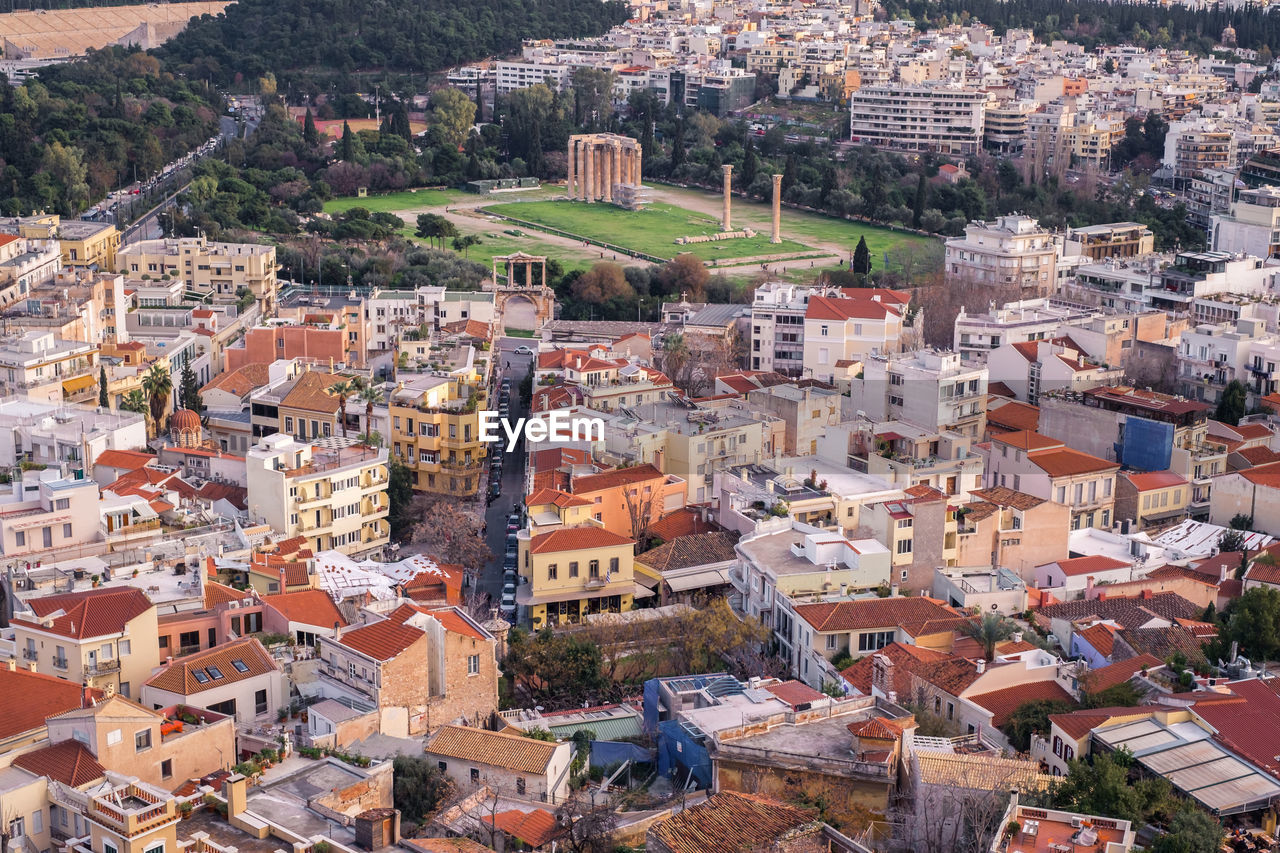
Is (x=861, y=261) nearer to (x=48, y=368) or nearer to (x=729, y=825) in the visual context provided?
(x=48, y=368)

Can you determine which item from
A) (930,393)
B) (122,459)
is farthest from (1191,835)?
(122,459)

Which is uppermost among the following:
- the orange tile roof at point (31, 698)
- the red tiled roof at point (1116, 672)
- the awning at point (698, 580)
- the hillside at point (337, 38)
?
the hillside at point (337, 38)

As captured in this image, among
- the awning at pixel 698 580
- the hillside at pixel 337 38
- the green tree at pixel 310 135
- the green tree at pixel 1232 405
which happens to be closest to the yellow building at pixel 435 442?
the awning at pixel 698 580

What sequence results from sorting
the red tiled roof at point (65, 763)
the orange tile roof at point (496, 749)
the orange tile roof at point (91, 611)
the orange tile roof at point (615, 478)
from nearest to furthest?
the red tiled roof at point (65, 763) → the orange tile roof at point (496, 749) → the orange tile roof at point (91, 611) → the orange tile roof at point (615, 478)

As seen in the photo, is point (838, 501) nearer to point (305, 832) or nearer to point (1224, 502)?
point (1224, 502)

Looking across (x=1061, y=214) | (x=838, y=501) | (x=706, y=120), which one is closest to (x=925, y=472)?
(x=838, y=501)

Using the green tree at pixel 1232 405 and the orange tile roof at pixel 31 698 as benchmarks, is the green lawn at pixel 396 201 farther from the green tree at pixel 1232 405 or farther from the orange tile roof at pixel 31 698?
the orange tile roof at pixel 31 698
